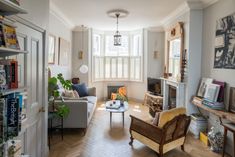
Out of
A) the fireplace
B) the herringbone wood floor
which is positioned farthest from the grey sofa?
the fireplace

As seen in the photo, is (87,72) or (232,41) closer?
(232,41)

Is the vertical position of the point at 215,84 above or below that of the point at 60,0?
below

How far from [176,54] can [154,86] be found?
5.91 feet

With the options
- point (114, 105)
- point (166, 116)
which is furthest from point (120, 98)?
point (166, 116)

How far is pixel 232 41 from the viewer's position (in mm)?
3420

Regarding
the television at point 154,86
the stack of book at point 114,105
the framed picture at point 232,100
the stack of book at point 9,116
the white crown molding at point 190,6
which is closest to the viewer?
the stack of book at point 9,116

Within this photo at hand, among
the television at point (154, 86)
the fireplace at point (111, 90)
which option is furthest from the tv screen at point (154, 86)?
the fireplace at point (111, 90)

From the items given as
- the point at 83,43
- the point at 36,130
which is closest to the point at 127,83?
the point at 83,43

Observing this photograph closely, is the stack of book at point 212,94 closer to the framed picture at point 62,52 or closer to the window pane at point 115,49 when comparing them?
the framed picture at point 62,52

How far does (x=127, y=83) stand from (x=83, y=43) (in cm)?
240

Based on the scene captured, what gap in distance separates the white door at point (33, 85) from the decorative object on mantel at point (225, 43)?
3.07 meters

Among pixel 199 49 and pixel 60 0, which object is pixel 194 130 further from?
pixel 60 0

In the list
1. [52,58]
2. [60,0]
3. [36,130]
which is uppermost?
[60,0]

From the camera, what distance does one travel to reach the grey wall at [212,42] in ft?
11.4
